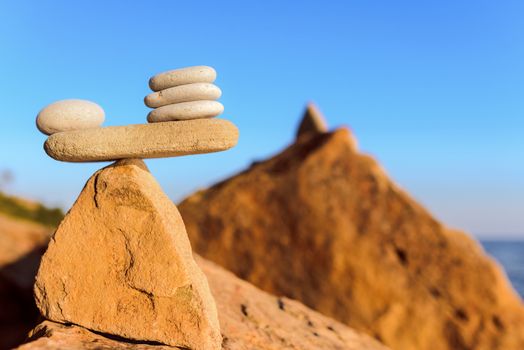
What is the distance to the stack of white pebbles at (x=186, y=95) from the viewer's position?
4.21 m

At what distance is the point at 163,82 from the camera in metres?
4.30

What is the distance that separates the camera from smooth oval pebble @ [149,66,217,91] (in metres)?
4.23

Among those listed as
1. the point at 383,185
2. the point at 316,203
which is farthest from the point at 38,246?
the point at 383,185

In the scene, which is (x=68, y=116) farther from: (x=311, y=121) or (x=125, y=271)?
(x=311, y=121)

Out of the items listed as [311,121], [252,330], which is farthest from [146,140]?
[311,121]

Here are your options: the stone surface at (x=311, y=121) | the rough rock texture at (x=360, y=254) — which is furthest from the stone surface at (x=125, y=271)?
the stone surface at (x=311, y=121)

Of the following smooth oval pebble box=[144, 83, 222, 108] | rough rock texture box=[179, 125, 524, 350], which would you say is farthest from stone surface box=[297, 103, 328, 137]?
smooth oval pebble box=[144, 83, 222, 108]

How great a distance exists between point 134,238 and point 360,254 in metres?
5.14

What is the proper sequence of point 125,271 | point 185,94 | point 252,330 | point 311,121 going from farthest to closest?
point 311,121, point 252,330, point 185,94, point 125,271

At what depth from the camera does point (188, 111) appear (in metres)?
4.19

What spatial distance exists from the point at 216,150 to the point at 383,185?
5.53m

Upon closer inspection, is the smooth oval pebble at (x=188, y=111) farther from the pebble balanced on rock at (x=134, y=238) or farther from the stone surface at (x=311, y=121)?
the stone surface at (x=311, y=121)

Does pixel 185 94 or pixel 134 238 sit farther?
pixel 185 94

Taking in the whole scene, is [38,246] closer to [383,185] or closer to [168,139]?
[383,185]
